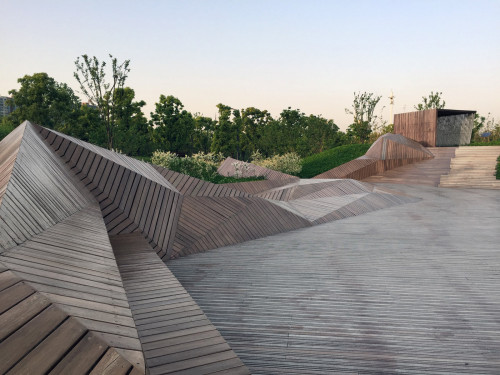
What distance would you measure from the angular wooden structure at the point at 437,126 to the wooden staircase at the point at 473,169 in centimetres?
258

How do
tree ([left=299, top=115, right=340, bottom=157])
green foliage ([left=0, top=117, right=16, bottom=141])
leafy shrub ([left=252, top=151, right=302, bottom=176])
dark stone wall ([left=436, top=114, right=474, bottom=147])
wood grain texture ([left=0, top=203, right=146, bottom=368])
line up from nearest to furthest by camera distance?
wood grain texture ([left=0, top=203, right=146, bottom=368]), leafy shrub ([left=252, top=151, right=302, bottom=176]), dark stone wall ([left=436, top=114, right=474, bottom=147]), green foliage ([left=0, top=117, right=16, bottom=141]), tree ([left=299, top=115, right=340, bottom=157])

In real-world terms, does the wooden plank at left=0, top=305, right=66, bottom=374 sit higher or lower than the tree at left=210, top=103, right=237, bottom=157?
lower

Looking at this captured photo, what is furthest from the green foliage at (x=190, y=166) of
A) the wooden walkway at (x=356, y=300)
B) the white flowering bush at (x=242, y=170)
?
the wooden walkway at (x=356, y=300)

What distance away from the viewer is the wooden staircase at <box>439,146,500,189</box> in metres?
18.2

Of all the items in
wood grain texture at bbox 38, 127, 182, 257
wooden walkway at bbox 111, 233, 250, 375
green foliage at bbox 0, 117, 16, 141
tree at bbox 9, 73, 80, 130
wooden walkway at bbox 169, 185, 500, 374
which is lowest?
wooden walkway at bbox 169, 185, 500, 374

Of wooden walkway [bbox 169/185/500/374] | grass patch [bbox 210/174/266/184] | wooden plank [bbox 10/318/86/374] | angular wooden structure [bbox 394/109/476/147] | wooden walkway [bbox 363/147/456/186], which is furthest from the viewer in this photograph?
angular wooden structure [bbox 394/109/476/147]

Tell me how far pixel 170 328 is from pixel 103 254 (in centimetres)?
83

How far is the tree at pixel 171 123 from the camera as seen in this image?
37219mm

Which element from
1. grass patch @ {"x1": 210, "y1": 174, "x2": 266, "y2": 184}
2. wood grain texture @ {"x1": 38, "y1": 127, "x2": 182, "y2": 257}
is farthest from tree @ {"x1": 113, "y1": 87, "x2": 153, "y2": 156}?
wood grain texture @ {"x1": 38, "y1": 127, "x2": 182, "y2": 257}

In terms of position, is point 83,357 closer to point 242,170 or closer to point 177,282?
point 177,282

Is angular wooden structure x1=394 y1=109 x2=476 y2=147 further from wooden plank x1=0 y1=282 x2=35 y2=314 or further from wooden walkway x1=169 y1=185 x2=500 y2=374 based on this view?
wooden plank x1=0 y1=282 x2=35 y2=314

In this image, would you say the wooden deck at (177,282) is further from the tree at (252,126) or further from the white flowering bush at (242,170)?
the tree at (252,126)

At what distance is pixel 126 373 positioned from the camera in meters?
1.49

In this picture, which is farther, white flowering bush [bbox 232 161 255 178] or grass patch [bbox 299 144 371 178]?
grass patch [bbox 299 144 371 178]
